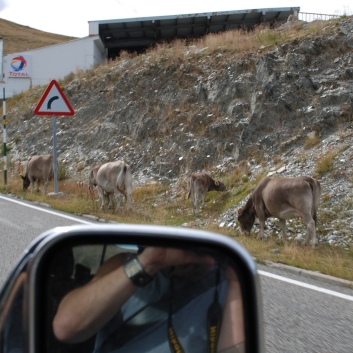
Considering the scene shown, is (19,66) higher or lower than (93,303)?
higher

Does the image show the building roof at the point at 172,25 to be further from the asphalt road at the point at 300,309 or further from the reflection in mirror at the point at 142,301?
the reflection in mirror at the point at 142,301

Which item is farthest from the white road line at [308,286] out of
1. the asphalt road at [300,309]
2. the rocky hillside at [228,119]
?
the rocky hillside at [228,119]

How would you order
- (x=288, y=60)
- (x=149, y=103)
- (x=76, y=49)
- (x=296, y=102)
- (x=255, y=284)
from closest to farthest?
1. (x=255, y=284)
2. (x=296, y=102)
3. (x=288, y=60)
4. (x=149, y=103)
5. (x=76, y=49)

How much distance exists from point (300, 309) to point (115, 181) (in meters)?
9.42

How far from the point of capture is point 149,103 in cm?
2173

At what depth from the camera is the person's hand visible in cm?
204

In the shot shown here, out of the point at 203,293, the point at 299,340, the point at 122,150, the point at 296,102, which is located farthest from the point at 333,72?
the point at 203,293

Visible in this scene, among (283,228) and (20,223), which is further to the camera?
(20,223)

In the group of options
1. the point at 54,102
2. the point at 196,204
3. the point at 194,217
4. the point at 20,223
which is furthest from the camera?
the point at 54,102

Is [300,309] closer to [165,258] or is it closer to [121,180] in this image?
[165,258]

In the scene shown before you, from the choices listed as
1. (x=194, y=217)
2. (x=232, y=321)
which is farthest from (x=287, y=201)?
(x=232, y=321)

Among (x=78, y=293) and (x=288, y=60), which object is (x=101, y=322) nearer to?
(x=78, y=293)

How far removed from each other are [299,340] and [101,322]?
9.77 ft

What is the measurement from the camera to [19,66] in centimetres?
3703
